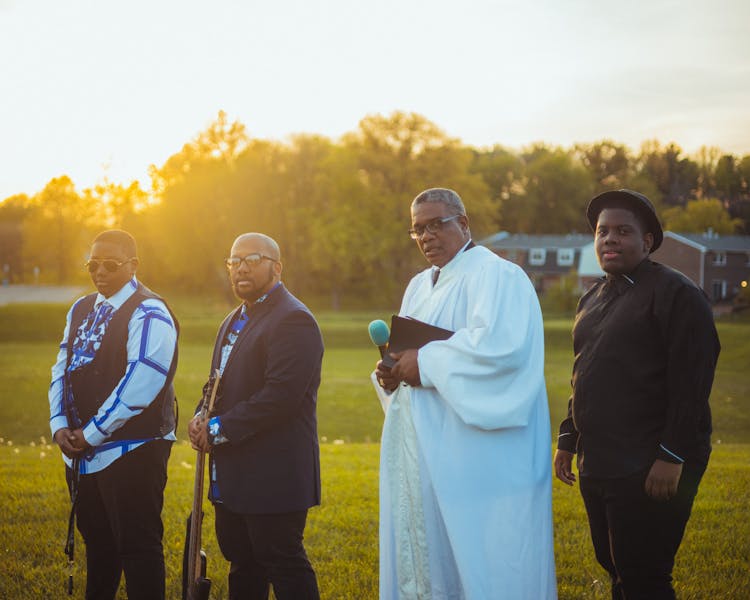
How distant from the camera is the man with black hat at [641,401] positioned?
3.38 metres

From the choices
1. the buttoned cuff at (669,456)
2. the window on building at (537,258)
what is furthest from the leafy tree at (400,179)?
the buttoned cuff at (669,456)

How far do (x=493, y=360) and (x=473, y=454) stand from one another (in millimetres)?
478

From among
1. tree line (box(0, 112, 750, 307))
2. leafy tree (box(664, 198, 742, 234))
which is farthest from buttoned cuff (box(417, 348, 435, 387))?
leafy tree (box(664, 198, 742, 234))

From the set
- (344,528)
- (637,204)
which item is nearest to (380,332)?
(637,204)

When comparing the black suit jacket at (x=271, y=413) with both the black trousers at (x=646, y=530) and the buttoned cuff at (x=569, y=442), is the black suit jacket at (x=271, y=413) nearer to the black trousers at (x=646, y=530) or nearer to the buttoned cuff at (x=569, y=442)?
the buttoned cuff at (x=569, y=442)

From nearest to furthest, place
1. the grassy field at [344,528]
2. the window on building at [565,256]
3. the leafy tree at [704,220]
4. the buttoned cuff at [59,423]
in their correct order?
the buttoned cuff at [59,423] → the grassy field at [344,528] → the leafy tree at [704,220] → the window on building at [565,256]

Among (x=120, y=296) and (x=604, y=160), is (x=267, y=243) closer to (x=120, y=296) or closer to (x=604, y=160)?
(x=120, y=296)

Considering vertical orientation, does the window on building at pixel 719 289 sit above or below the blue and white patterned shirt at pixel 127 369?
below

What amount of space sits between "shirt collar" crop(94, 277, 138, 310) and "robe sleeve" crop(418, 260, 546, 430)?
188cm

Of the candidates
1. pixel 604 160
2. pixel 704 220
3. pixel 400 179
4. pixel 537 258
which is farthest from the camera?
pixel 604 160

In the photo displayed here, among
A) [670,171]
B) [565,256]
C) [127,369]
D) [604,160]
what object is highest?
[604,160]

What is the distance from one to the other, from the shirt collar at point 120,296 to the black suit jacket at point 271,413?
80 cm

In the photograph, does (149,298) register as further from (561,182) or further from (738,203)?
(561,182)

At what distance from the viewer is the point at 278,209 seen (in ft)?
179
